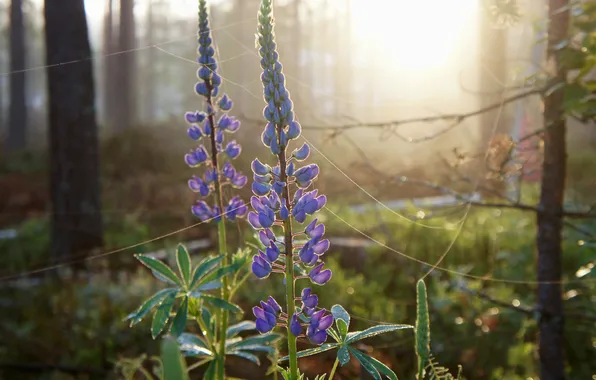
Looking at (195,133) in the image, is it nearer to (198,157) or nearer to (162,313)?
(198,157)

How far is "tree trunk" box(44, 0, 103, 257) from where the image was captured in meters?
6.96

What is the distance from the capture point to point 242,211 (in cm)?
217

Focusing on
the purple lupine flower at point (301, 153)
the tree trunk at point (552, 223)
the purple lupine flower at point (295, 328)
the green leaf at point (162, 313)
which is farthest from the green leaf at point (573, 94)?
the green leaf at point (162, 313)

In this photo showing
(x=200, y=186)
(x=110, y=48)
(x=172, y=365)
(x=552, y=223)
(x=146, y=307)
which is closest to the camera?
(x=172, y=365)

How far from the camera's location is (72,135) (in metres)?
7.38

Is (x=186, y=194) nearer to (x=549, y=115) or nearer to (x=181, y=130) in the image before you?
(x=181, y=130)

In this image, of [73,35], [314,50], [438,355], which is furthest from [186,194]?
[314,50]

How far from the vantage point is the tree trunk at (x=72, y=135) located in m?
6.96

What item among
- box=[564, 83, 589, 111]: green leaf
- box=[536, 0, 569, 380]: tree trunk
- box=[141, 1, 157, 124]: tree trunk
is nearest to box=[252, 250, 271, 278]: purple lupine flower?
box=[564, 83, 589, 111]: green leaf

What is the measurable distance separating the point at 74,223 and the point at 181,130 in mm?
10247

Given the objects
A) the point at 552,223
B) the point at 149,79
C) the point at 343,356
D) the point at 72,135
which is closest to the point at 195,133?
the point at 343,356

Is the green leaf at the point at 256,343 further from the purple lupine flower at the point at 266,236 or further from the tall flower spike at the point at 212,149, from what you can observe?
the purple lupine flower at the point at 266,236

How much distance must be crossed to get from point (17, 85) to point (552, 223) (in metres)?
25.8

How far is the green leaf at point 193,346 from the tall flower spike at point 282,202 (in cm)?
62
